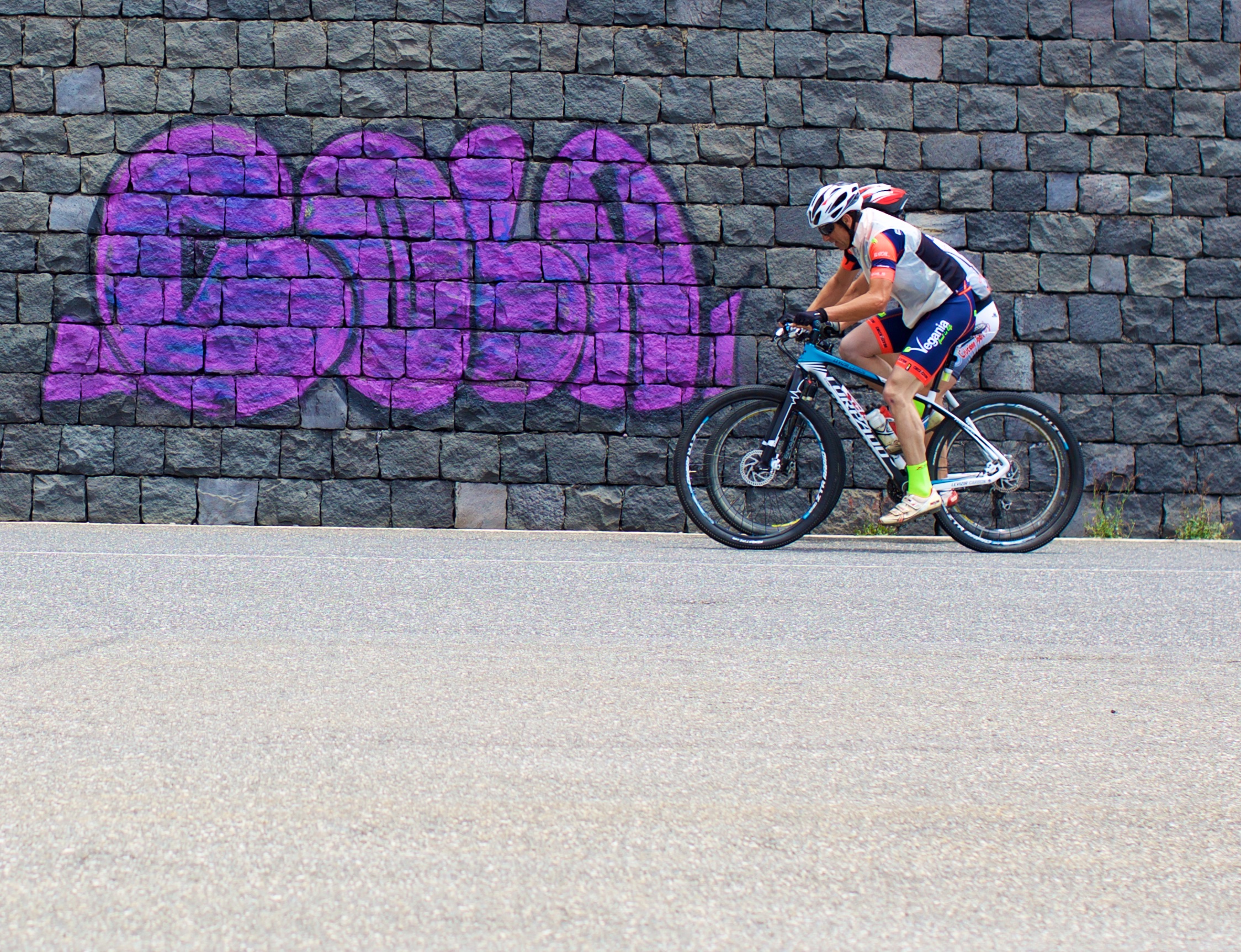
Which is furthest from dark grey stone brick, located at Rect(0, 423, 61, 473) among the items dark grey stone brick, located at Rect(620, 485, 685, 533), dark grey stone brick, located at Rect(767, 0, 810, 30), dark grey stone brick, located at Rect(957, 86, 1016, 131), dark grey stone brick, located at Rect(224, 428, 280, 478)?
dark grey stone brick, located at Rect(957, 86, 1016, 131)

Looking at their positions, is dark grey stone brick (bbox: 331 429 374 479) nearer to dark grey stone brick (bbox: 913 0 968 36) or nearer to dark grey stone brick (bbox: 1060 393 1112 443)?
dark grey stone brick (bbox: 913 0 968 36)

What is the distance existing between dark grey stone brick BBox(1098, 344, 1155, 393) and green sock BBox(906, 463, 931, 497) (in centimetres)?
242

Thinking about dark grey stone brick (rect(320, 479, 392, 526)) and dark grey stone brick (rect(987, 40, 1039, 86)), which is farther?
dark grey stone brick (rect(987, 40, 1039, 86))

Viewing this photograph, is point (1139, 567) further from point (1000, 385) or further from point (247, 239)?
point (247, 239)

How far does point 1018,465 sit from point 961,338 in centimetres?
75

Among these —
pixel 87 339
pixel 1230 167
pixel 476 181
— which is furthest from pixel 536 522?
pixel 1230 167

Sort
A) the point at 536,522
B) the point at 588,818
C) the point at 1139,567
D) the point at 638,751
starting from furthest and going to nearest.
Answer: the point at 536,522 → the point at 1139,567 → the point at 638,751 → the point at 588,818

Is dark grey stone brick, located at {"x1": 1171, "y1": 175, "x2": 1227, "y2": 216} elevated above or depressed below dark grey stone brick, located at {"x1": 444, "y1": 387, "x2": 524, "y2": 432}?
above

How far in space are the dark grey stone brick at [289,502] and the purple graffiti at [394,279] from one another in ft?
1.76

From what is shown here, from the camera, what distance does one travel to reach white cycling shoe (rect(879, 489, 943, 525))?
680cm

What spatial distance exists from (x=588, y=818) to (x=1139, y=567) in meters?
4.69

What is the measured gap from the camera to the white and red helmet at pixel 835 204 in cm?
691

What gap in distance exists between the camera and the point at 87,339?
8.53 m

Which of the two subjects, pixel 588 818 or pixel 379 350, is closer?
pixel 588 818
